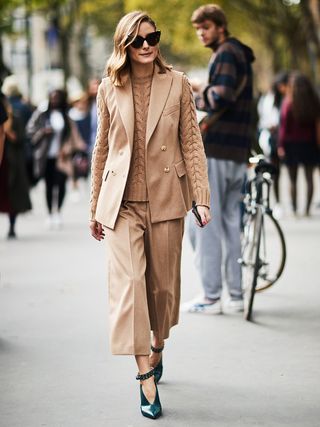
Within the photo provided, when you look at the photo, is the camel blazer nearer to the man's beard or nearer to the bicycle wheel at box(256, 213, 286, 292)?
the man's beard

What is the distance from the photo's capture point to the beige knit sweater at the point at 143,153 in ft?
19.5

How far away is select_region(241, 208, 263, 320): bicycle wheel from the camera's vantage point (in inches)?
332

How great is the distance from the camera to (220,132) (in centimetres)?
869

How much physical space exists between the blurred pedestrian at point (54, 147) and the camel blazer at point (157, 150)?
405 inches

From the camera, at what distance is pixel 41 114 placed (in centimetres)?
1656

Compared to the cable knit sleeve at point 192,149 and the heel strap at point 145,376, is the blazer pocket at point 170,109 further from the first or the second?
the heel strap at point 145,376

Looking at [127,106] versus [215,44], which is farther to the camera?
[215,44]

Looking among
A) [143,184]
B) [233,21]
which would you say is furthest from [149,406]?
[233,21]

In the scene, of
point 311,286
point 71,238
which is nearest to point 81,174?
point 71,238

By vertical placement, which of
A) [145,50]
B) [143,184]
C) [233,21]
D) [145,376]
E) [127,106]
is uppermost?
[233,21]

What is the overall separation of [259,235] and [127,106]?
9.83 feet

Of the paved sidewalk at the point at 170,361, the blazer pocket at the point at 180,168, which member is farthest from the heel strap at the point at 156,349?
the blazer pocket at the point at 180,168

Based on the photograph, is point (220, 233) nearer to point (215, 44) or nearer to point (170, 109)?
point (215, 44)

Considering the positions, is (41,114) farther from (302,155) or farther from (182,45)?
(182,45)
